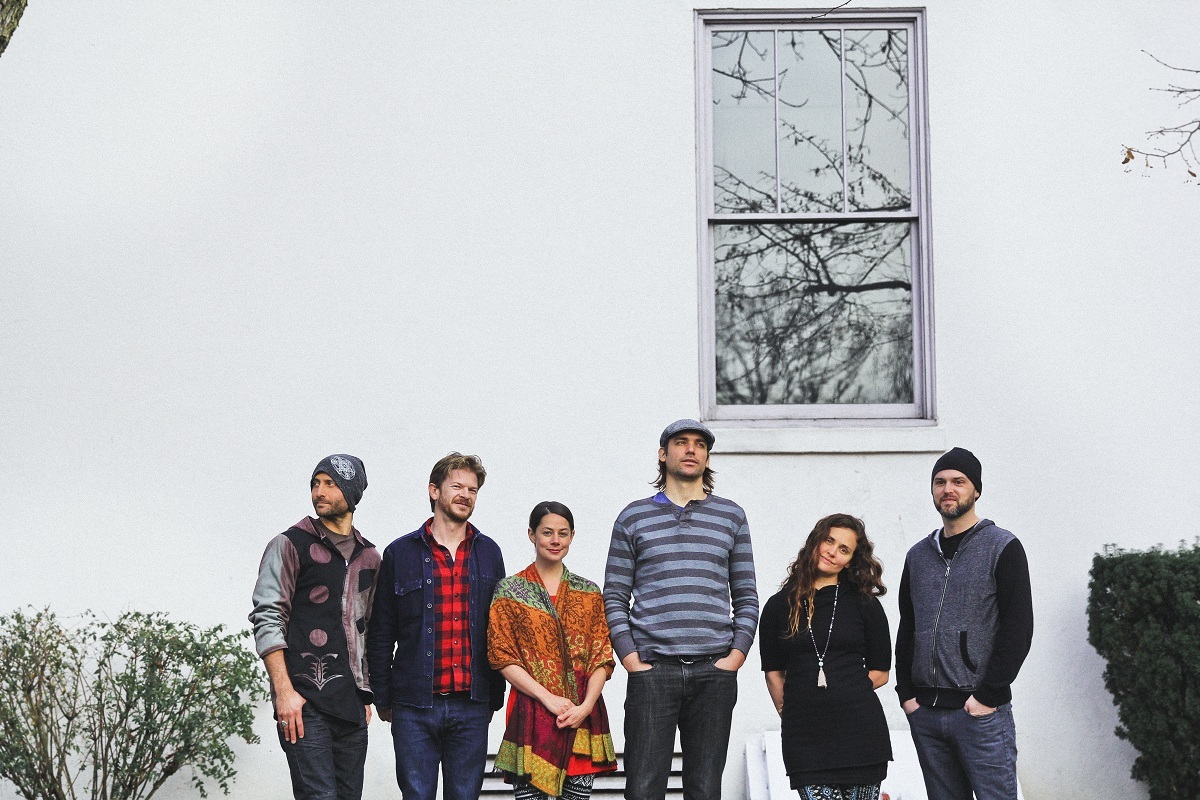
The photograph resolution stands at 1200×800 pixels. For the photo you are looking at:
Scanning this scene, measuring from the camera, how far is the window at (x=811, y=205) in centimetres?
703

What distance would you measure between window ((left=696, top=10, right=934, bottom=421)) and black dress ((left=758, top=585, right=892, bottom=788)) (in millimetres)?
2140

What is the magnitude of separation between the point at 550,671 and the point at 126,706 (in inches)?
92.4

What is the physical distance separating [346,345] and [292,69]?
1.47 metres

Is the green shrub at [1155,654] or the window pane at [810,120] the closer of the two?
the green shrub at [1155,654]

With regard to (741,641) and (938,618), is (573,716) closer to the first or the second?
(741,641)

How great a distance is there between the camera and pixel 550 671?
5051 mm

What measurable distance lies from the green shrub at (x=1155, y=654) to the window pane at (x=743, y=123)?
257cm

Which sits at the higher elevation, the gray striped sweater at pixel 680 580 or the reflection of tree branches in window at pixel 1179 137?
the reflection of tree branches in window at pixel 1179 137

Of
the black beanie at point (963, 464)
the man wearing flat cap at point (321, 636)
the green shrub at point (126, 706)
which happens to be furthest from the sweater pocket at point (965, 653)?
the green shrub at point (126, 706)

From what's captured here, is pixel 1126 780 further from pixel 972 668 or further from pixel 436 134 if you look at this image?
pixel 436 134

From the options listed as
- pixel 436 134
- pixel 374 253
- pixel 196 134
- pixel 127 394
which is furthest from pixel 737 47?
pixel 127 394

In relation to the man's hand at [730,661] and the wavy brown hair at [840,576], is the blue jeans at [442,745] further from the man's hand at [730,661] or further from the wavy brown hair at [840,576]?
the wavy brown hair at [840,576]

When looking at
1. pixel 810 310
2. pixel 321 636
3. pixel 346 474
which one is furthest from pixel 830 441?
pixel 321 636

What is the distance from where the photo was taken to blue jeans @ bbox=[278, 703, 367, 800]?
471 centimetres
